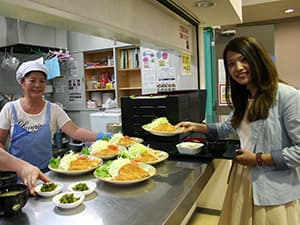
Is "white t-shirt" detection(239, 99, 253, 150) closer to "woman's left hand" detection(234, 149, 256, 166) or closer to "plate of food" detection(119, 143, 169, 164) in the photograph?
"woman's left hand" detection(234, 149, 256, 166)

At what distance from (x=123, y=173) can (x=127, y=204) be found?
0.65 ft

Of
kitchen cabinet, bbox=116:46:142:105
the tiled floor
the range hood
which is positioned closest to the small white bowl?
the tiled floor

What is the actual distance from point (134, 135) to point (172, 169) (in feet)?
1.98

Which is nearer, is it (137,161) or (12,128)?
(137,161)

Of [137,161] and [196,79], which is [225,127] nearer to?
[137,161]

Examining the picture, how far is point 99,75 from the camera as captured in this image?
467cm

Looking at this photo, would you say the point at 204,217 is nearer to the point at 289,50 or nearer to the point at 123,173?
the point at 123,173

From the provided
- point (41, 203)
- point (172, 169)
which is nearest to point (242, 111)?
point (172, 169)

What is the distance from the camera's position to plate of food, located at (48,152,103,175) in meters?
1.26

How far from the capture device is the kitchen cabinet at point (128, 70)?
13.7ft

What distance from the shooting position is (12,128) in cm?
175

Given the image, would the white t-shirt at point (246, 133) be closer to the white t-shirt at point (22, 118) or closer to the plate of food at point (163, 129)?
the plate of food at point (163, 129)

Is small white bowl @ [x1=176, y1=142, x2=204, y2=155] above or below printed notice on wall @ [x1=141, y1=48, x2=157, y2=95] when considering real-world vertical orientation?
below

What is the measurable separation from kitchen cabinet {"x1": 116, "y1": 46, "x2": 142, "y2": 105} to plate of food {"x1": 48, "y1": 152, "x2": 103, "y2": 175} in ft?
9.67
